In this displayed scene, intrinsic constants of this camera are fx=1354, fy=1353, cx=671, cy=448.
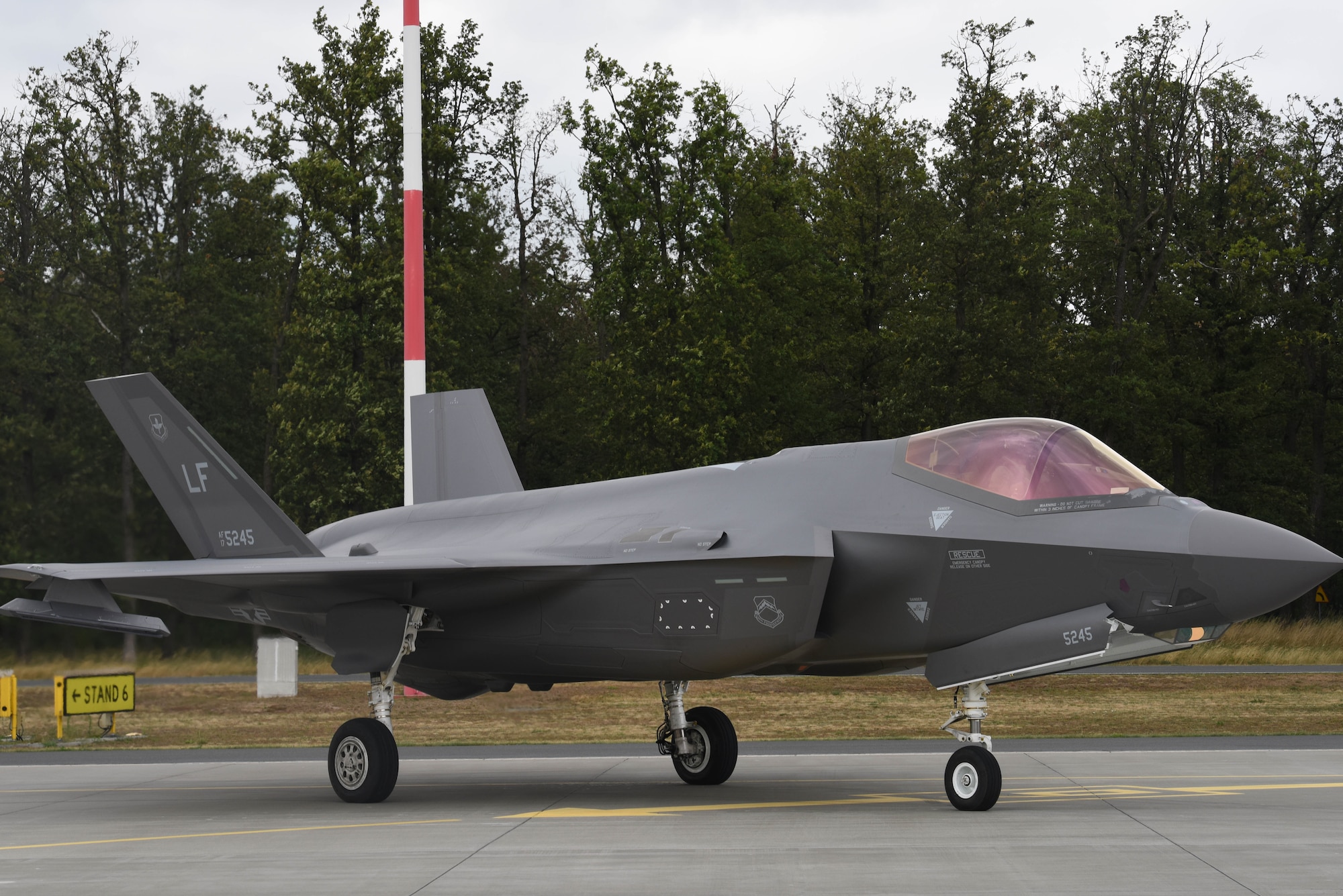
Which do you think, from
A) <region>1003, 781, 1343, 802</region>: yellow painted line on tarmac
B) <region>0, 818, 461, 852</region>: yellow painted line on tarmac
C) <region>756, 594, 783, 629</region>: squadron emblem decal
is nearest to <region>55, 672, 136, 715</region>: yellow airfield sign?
<region>0, 818, 461, 852</region>: yellow painted line on tarmac

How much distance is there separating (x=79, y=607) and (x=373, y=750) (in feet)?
9.66

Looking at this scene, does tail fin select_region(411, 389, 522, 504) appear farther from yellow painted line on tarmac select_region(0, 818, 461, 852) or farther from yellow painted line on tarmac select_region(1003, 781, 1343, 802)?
yellow painted line on tarmac select_region(1003, 781, 1343, 802)

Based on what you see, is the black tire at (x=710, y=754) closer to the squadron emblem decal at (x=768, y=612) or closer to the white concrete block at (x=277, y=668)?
the squadron emblem decal at (x=768, y=612)

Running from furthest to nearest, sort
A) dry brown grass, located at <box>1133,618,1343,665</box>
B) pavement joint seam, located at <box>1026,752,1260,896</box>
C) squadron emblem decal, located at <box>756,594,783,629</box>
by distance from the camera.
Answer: dry brown grass, located at <box>1133,618,1343,665</box>
squadron emblem decal, located at <box>756,594,783,629</box>
pavement joint seam, located at <box>1026,752,1260,896</box>

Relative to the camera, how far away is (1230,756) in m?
16.6

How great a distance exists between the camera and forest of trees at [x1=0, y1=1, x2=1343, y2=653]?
37125mm

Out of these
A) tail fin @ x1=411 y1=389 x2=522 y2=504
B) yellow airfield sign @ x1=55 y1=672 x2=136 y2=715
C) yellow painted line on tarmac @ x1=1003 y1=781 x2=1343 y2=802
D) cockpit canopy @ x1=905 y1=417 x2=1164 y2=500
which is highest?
tail fin @ x1=411 y1=389 x2=522 y2=504

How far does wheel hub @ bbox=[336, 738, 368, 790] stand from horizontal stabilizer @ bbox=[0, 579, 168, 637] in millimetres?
2047

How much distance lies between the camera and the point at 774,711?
2375cm

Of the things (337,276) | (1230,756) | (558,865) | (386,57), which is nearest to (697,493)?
(558,865)

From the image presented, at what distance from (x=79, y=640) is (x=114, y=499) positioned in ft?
15.2

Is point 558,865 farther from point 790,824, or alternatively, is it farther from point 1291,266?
point 1291,266

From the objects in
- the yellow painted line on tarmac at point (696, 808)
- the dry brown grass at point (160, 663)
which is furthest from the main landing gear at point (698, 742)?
the dry brown grass at point (160, 663)

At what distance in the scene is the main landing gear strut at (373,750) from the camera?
12820 millimetres
